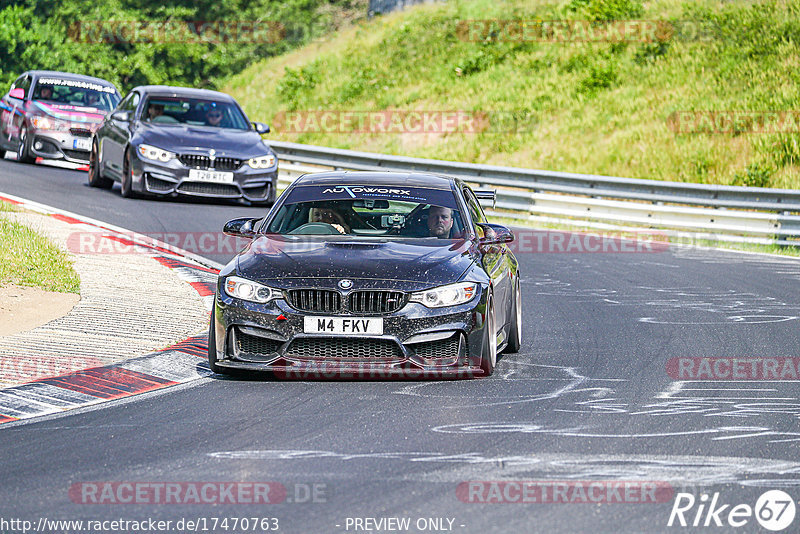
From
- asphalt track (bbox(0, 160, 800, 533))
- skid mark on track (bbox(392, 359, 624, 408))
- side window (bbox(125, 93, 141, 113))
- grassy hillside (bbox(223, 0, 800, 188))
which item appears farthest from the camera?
grassy hillside (bbox(223, 0, 800, 188))

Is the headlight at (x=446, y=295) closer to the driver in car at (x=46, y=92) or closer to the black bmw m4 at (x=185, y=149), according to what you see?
the black bmw m4 at (x=185, y=149)

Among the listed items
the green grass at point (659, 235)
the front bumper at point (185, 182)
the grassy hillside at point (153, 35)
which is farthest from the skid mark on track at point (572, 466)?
the grassy hillside at point (153, 35)

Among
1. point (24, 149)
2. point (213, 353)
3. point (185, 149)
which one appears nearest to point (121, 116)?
point (185, 149)

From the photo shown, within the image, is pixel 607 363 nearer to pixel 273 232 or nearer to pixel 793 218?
pixel 273 232

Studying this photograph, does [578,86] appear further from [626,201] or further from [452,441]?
[452,441]

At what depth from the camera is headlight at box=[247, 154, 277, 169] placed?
64.4 ft

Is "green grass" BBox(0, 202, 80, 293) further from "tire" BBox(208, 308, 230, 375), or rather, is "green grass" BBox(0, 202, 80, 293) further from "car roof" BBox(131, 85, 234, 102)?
"car roof" BBox(131, 85, 234, 102)

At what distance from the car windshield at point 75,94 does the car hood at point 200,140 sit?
527cm

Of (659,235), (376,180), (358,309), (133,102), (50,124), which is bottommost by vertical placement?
(659,235)

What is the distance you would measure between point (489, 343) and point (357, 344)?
0.96 metres

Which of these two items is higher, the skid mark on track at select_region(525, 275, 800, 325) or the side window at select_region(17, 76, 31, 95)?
the side window at select_region(17, 76, 31, 95)

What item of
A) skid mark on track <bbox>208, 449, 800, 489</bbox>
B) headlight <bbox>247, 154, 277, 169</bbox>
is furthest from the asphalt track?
headlight <bbox>247, 154, 277, 169</bbox>

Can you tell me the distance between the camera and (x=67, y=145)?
23.8 m

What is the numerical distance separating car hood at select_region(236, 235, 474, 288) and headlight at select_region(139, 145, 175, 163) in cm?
994
